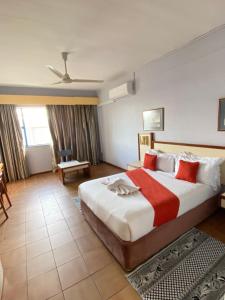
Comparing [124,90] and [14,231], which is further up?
[124,90]

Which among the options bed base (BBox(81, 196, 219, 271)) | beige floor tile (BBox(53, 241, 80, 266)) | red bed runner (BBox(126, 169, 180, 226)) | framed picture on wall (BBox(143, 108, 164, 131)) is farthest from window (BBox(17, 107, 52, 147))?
red bed runner (BBox(126, 169, 180, 226))

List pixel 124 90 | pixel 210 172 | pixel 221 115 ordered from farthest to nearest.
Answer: pixel 124 90 < pixel 221 115 < pixel 210 172

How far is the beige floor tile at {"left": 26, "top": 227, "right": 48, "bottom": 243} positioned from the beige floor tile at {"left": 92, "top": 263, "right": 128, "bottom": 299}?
1.10 metres

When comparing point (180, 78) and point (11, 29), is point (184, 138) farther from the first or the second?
point (11, 29)

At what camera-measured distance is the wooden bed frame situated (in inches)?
68.2

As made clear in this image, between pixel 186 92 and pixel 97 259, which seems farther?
pixel 186 92

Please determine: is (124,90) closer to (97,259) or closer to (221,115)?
(221,115)

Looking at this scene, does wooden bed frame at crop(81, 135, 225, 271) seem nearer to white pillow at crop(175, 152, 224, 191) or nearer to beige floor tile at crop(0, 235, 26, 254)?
white pillow at crop(175, 152, 224, 191)

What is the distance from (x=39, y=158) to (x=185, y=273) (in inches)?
202

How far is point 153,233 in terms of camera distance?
73.3 inches

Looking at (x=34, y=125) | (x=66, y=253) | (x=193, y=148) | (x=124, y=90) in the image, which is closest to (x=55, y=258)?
(x=66, y=253)

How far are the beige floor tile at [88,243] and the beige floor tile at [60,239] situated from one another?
0.53ft

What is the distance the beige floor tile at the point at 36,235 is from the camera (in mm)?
2365

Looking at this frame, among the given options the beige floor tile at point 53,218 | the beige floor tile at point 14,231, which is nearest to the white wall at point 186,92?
the beige floor tile at point 53,218
